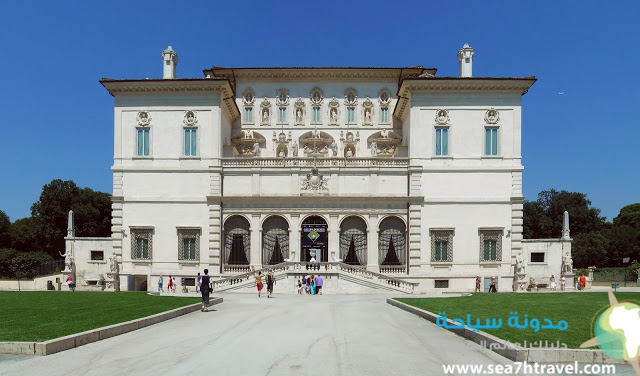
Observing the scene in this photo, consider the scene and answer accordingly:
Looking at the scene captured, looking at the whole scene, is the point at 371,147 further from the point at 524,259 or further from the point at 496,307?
the point at 496,307

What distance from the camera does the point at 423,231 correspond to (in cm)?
4291

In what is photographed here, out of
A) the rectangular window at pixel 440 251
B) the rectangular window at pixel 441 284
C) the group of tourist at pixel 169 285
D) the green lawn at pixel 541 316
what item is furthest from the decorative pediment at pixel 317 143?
the green lawn at pixel 541 316

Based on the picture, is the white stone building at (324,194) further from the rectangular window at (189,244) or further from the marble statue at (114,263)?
the marble statue at (114,263)

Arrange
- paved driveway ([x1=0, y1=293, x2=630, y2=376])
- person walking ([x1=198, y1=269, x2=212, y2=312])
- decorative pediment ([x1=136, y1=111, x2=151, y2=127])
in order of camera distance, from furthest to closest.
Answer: decorative pediment ([x1=136, y1=111, x2=151, y2=127]) < person walking ([x1=198, y1=269, x2=212, y2=312]) < paved driveway ([x1=0, y1=293, x2=630, y2=376])

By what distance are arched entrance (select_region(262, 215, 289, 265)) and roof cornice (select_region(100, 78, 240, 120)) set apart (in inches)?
460

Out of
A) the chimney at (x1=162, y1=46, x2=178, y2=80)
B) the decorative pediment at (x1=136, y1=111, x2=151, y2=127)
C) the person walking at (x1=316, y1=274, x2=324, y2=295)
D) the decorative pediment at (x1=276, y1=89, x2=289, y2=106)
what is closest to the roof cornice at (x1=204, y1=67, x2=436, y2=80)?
the decorative pediment at (x1=276, y1=89, x2=289, y2=106)

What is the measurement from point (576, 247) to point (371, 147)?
1926 inches

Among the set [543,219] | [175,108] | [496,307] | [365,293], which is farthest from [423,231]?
[543,219]

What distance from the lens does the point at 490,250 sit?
4253 cm

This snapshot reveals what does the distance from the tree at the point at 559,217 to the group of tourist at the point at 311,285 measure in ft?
218

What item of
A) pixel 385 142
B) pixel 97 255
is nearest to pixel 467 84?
pixel 385 142

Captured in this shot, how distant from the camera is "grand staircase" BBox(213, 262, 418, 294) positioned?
127 feet

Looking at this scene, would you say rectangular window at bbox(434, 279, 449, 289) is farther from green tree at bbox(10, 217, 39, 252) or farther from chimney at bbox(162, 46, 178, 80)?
green tree at bbox(10, 217, 39, 252)

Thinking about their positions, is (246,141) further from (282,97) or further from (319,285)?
(319,285)
